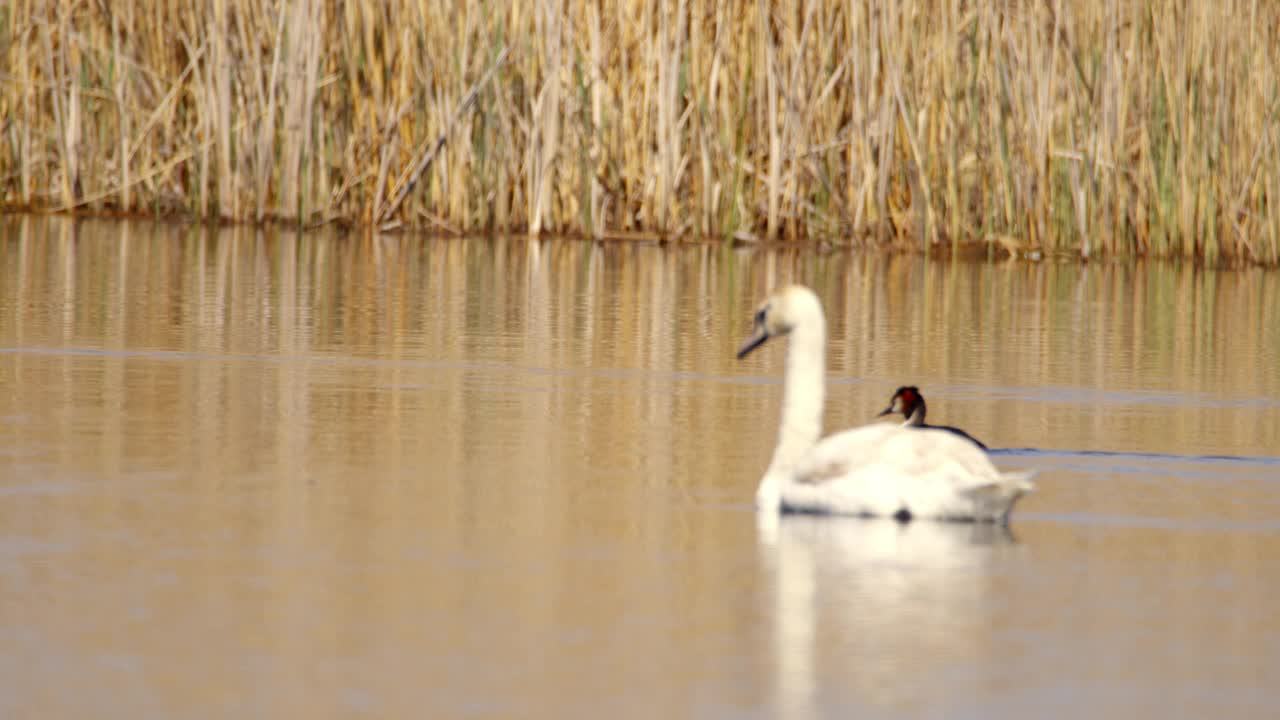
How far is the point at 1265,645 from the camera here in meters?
4.52

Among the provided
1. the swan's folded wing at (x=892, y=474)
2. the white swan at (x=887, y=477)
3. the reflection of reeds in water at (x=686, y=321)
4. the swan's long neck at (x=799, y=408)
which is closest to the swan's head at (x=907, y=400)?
the reflection of reeds in water at (x=686, y=321)

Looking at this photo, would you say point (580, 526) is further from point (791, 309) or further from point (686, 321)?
point (686, 321)

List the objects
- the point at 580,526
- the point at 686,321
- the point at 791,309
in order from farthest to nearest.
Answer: the point at 686,321
the point at 791,309
the point at 580,526

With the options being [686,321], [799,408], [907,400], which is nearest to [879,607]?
[799,408]

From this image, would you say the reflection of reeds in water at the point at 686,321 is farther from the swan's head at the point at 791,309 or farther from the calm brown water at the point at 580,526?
the swan's head at the point at 791,309

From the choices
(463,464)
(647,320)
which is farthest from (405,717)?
(647,320)

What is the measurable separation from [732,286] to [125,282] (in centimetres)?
322

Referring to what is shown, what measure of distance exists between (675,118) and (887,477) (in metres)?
10.3

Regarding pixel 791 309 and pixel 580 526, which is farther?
pixel 791 309

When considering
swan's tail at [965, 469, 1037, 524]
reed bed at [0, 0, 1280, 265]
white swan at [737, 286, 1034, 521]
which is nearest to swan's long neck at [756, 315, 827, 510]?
white swan at [737, 286, 1034, 521]

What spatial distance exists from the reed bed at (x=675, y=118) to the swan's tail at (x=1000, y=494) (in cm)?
954

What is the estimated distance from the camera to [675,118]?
1588 cm

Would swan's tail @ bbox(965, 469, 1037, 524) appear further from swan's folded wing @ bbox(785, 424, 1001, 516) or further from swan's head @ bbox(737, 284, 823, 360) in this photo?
swan's head @ bbox(737, 284, 823, 360)

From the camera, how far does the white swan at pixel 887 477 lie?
5.65m
